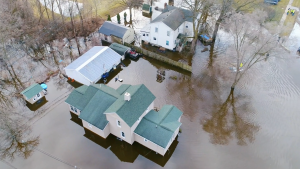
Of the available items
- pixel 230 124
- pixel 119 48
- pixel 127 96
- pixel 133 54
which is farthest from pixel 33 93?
pixel 230 124

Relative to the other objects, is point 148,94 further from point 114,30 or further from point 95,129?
point 114,30

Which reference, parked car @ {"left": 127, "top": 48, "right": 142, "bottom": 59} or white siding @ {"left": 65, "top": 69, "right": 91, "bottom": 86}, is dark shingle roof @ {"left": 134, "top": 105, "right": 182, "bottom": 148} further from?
parked car @ {"left": 127, "top": 48, "right": 142, "bottom": 59}

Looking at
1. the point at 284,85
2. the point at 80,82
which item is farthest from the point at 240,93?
the point at 80,82

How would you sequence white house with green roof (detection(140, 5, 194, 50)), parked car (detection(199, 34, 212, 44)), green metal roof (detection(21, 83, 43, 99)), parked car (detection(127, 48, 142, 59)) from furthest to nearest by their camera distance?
parked car (detection(199, 34, 212, 44)) → parked car (detection(127, 48, 142, 59)) → white house with green roof (detection(140, 5, 194, 50)) → green metal roof (detection(21, 83, 43, 99))

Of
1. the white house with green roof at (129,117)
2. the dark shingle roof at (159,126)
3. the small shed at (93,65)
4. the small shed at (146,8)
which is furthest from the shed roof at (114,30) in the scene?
the dark shingle roof at (159,126)

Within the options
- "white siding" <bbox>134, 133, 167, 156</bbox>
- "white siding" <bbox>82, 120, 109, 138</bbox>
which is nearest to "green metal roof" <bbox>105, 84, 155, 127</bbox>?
"white siding" <bbox>134, 133, 167, 156</bbox>

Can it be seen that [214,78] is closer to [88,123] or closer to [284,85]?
[284,85]

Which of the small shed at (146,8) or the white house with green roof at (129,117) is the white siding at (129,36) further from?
the white house with green roof at (129,117)
